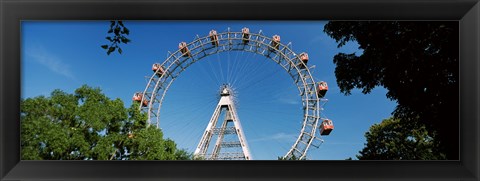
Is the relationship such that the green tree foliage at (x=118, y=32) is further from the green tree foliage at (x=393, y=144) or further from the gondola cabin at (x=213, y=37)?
the gondola cabin at (x=213, y=37)

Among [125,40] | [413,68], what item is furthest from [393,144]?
[125,40]

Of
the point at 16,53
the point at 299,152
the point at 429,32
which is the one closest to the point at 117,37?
the point at 16,53

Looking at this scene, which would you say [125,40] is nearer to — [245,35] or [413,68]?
[413,68]

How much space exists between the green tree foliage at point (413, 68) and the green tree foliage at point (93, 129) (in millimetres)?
2432

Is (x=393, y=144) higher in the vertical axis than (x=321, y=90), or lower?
lower

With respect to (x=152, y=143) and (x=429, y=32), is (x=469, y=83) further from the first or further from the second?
(x=152, y=143)

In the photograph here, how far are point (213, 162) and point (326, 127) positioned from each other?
5987 mm

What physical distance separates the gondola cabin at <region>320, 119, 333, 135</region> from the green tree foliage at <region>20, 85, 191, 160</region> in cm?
240

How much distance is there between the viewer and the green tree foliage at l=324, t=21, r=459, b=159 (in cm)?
135

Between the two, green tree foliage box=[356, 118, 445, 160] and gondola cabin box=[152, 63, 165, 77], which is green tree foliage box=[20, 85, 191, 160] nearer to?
gondola cabin box=[152, 63, 165, 77]

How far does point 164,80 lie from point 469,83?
647cm

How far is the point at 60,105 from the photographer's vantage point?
4.31m

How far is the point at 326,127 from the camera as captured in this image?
264 inches

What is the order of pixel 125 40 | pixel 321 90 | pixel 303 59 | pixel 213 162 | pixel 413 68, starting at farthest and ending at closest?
pixel 303 59, pixel 321 90, pixel 413 68, pixel 125 40, pixel 213 162
